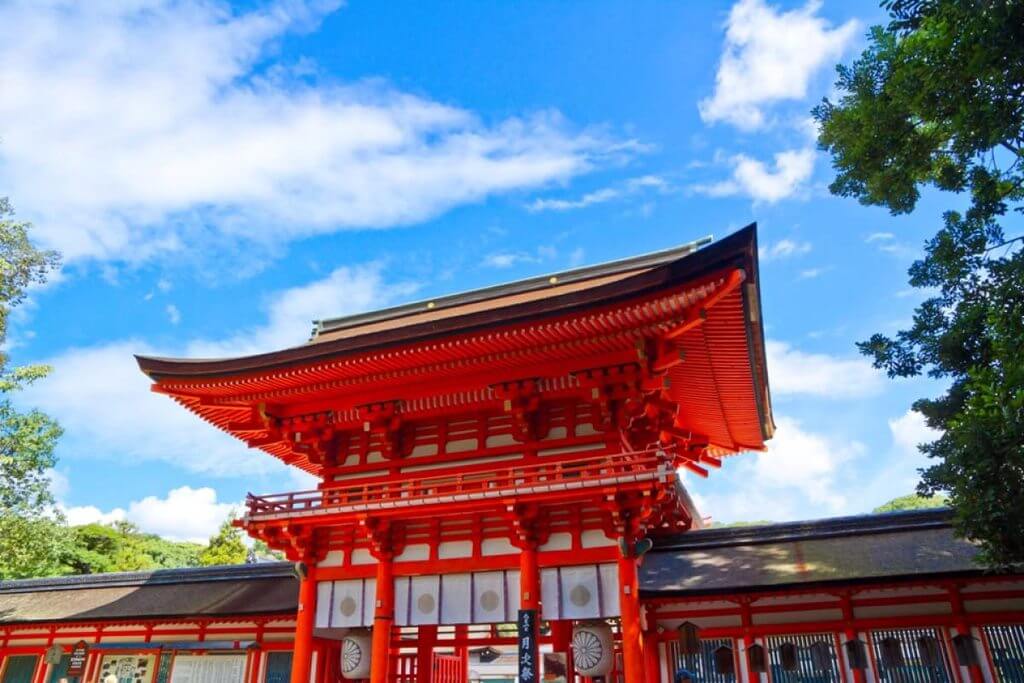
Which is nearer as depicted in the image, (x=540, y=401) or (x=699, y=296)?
(x=699, y=296)

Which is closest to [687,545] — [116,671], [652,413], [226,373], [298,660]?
[652,413]

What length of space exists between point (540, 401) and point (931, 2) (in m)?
8.65

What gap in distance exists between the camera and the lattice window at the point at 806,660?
11.9 m

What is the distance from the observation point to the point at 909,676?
1154 centimetres

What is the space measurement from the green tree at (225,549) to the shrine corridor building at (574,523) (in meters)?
30.8

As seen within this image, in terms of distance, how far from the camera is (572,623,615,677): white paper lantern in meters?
11.6

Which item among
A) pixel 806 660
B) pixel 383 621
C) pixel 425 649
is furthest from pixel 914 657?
pixel 425 649

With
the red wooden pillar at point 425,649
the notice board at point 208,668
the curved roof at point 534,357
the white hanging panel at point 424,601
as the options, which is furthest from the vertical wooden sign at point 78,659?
the white hanging panel at point 424,601

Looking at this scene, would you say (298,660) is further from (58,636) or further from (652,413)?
(58,636)

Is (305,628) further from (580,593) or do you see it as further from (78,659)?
(78,659)

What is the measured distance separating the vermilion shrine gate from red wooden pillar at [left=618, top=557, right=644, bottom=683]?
0.10ft

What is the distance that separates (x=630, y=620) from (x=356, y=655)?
18.8ft

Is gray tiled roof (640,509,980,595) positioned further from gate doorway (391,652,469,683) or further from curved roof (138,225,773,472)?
gate doorway (391,652,469,683)

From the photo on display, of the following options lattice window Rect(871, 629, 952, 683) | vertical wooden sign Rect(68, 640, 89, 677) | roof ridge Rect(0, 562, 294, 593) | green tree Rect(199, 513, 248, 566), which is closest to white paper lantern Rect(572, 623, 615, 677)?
lattice window Rect(871, 629, 952, 683)
